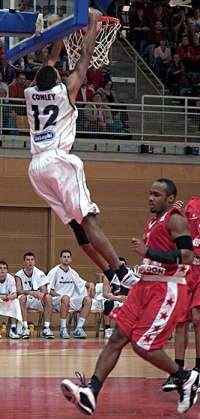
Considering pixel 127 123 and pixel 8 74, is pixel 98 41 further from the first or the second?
pixel 8 74

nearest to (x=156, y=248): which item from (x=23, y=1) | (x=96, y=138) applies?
(x=23, y=1)

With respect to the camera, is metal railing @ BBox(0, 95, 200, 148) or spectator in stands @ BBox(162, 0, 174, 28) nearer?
metal railing @ BBox(0, 95, 200, 148)

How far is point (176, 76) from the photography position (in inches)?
781

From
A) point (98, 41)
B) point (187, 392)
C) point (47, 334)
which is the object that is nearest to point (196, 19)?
point (47, 334)

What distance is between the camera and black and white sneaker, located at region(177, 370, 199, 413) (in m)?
6.43

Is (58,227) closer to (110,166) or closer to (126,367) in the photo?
(110,166)

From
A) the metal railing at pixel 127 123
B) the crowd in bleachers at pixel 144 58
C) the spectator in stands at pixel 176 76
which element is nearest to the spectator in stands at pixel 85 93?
the crowd in bleachers at pixel 144 58

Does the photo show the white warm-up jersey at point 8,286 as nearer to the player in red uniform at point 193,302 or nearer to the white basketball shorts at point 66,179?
the player in red uniform at point 193,302

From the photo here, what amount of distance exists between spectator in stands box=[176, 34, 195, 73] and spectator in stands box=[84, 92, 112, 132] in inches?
148

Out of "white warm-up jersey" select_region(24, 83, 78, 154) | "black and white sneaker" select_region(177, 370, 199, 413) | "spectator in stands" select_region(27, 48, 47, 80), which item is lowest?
"black and white sneaker" select_region(177, 370, 199, 413)

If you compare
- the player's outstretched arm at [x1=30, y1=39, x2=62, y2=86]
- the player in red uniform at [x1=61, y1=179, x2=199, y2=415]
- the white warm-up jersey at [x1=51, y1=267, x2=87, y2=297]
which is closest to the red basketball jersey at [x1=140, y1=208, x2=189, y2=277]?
the player in red uniform at [x1=61, y1=179, x2=199, y2=415]

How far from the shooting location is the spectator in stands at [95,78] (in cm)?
1828

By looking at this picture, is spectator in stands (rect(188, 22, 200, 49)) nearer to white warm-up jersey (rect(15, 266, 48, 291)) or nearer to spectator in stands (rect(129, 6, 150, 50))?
spectator in stands (rect(129, 6, 150, 50))

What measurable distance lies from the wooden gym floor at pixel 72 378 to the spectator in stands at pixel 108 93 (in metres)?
6.86
